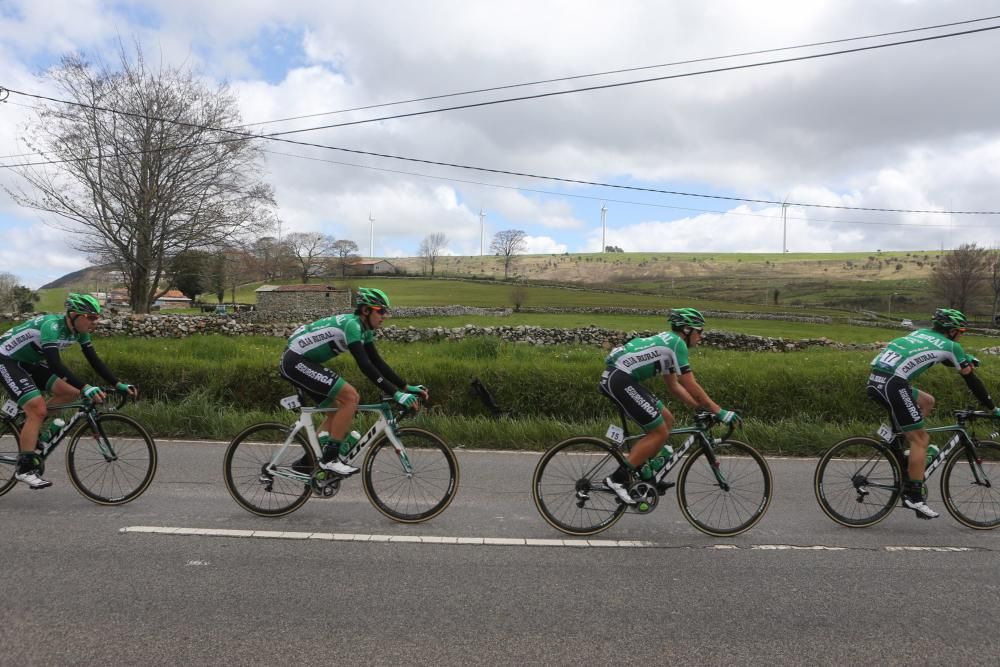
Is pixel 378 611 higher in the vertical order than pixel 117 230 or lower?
lower

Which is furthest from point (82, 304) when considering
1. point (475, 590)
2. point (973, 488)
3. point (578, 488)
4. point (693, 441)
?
point (973, 488)

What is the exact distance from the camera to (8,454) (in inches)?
234

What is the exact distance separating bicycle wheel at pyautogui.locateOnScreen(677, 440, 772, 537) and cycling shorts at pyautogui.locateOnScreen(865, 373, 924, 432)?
1.39m

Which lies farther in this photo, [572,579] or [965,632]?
[572,579]

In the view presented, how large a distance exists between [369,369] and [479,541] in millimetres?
1679

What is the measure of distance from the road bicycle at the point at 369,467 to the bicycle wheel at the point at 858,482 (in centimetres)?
338

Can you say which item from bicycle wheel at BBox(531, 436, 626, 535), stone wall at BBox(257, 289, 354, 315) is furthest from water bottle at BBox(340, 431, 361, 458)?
stone wall at BBox(257, 289, 354, 315)

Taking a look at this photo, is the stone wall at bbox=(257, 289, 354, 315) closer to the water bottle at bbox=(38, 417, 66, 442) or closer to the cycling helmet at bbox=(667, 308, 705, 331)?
the water bottle at bbox=(38, 417, 66, 442)

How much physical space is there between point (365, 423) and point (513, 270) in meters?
113

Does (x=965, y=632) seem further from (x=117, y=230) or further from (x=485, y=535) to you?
(x=117, y=230)

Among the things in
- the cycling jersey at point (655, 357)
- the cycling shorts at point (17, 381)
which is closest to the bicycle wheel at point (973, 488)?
the cycling jersey at point (655, 357)

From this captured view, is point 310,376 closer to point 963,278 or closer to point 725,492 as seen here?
point 725,492

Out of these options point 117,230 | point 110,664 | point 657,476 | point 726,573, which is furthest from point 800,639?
point 117,230

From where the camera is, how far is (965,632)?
11.9 ft
